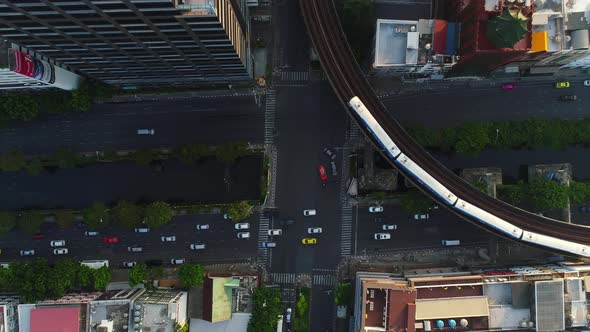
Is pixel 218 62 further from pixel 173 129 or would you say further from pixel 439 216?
pixel 439 216

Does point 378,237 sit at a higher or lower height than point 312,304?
higher

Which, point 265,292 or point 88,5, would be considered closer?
point 88,5

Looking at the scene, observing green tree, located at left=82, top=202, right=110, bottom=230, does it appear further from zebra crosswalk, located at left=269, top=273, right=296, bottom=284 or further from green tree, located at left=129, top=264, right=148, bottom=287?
zebra crosswalk, located at left=269, top=273, right=296, bottom=284

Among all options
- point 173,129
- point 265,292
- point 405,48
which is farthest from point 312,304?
point 405,48

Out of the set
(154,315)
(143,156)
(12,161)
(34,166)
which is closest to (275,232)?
(154,315)

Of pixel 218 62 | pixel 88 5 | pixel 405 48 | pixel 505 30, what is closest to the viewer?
pixel 88 5

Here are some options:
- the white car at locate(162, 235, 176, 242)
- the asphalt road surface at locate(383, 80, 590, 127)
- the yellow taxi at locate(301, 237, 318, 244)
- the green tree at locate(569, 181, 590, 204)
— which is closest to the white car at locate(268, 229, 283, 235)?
the yellow taxi at locate(301, 237, 318, 244)

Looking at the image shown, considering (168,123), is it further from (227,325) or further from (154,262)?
(227,325)

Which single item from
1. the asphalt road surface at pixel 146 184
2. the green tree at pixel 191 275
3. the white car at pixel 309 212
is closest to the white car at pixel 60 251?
the asphalt road surface at pixel 146 184
